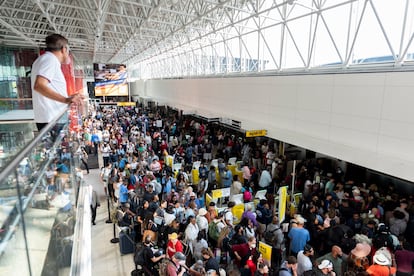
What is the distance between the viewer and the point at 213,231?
21.7 feet

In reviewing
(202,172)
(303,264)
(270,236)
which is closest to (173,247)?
(270,236)

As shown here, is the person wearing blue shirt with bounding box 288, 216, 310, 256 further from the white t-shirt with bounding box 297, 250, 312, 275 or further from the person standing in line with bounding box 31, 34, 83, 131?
the person standing in line with bounding box 31, 34, 83, 131

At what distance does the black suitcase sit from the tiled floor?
16 centimetres

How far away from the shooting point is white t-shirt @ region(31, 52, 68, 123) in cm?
255

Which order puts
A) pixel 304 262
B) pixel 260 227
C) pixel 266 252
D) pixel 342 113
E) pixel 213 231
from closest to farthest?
pixel 304 262, pixel 266 252, pixel 213 231, pixel 260 227, pixel 342 113

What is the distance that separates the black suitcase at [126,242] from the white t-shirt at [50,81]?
5246mm

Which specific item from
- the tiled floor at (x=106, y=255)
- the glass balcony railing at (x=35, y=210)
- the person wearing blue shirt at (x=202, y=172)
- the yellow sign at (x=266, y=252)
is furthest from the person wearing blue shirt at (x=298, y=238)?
the glass balcony railing at (x=35, y=210)

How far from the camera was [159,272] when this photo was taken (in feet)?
18.5

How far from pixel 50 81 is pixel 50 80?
0.01m

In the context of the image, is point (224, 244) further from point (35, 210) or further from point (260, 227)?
point (35, 210)

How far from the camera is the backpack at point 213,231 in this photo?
6560 millimetres

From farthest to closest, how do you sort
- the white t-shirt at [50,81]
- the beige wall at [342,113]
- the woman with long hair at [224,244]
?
the beige wall at [342,113] < the woman with long hair at [224,244] < the white t-shirt at [50,81]

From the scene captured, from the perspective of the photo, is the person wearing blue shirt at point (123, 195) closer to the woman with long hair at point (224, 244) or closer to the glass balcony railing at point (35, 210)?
the woman with long hair at point (224, 244)

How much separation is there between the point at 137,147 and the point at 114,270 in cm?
807
